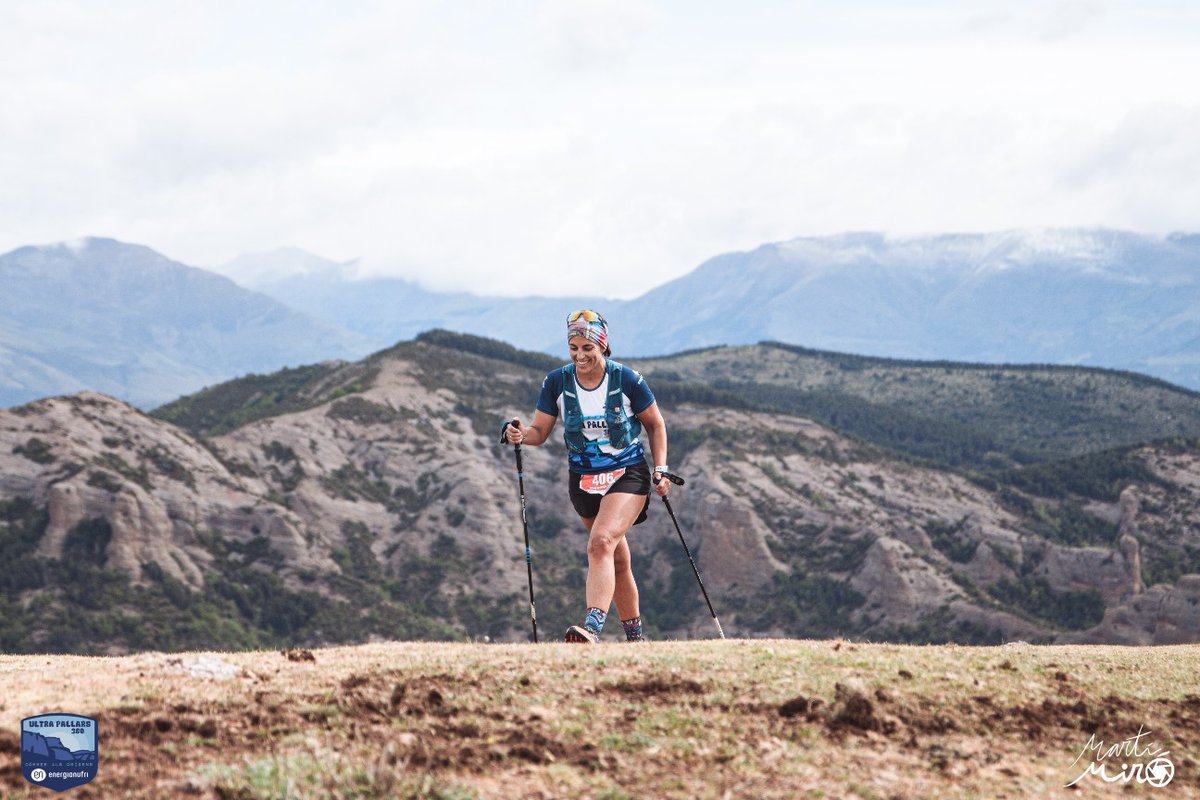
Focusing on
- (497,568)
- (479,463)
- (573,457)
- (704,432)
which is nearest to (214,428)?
(479,463)

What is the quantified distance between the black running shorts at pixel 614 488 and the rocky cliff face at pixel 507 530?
63647mm

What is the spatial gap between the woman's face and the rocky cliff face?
64.6 metres

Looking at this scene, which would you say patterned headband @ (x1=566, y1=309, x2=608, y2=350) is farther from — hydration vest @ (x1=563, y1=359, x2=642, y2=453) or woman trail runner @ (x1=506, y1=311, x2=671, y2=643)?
hydration vest @ (x1=563, y1=359, x2=642, y2=453)

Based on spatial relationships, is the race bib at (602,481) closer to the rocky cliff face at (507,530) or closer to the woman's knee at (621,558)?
the woman's knee at (621,558)

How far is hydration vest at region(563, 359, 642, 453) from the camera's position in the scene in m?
14.0

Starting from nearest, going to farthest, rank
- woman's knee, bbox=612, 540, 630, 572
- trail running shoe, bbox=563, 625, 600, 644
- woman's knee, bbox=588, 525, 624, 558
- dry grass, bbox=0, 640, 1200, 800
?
dry grass, bbox=0, 640, 1200, 800, trail running shoe, bbox=563, 625, 600, 644, woman's knee, bbox=588, 525, 624, 558, woman's knee, bbox=612, 540, 630, 572

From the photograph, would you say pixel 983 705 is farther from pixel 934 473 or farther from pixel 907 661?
pixel 934 473

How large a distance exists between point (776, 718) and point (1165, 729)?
3959mm

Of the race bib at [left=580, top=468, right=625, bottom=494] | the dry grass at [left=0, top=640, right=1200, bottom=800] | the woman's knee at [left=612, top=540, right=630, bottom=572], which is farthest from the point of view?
the woman's knee at [left=612, top=540, right=630, bottom=572]

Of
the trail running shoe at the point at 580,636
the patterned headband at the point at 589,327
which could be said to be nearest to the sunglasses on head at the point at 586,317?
the patterned headband at the point at 589,327

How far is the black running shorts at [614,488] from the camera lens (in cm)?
1405

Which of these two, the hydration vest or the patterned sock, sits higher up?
the hydration vest

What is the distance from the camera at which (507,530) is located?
9800 centimetres

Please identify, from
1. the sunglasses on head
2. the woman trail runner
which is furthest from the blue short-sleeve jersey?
the sunglasses on head
